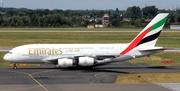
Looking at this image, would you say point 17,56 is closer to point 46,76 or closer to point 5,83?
point 46,76

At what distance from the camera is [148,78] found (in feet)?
145

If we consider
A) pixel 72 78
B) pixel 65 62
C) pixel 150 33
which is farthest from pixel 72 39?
pixel 72 78

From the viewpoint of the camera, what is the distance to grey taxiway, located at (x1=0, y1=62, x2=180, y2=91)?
39.3 metres

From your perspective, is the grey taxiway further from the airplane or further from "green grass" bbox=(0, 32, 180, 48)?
"green grass" bbox=(0, 32, 180, 48)

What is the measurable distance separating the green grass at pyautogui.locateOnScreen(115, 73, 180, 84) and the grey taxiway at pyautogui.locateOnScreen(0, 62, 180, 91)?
3.41ft

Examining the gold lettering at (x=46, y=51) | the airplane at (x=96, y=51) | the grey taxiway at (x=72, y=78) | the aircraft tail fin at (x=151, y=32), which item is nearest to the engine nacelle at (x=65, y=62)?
the grey taxiway at (x=72, y=78)

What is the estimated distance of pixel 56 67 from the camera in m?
55.8

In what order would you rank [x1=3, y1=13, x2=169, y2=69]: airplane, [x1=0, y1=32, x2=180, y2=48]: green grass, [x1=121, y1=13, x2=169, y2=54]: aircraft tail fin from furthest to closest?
[x1=0, y1=32, x2=180, y2=48]: green grass < [x1=121, y1=13, x2=169, y2=54]: aircraft tail fin < [x1=3, y1=13, x2=169, y2=69]: airplane

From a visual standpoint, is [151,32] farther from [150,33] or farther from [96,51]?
[96,51]

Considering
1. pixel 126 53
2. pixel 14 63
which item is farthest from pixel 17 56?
pixel 126 53

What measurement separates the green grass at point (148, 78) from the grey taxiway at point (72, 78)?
1.04 meters

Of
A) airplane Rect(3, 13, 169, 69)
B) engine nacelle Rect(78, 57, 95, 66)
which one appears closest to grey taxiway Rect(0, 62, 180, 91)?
engine nacelle Rect(78, 57, 95, 66)

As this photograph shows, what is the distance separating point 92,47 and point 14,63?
980 cm

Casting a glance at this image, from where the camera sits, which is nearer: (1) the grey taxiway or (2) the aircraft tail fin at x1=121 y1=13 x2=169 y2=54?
(1) the grey taxiway
